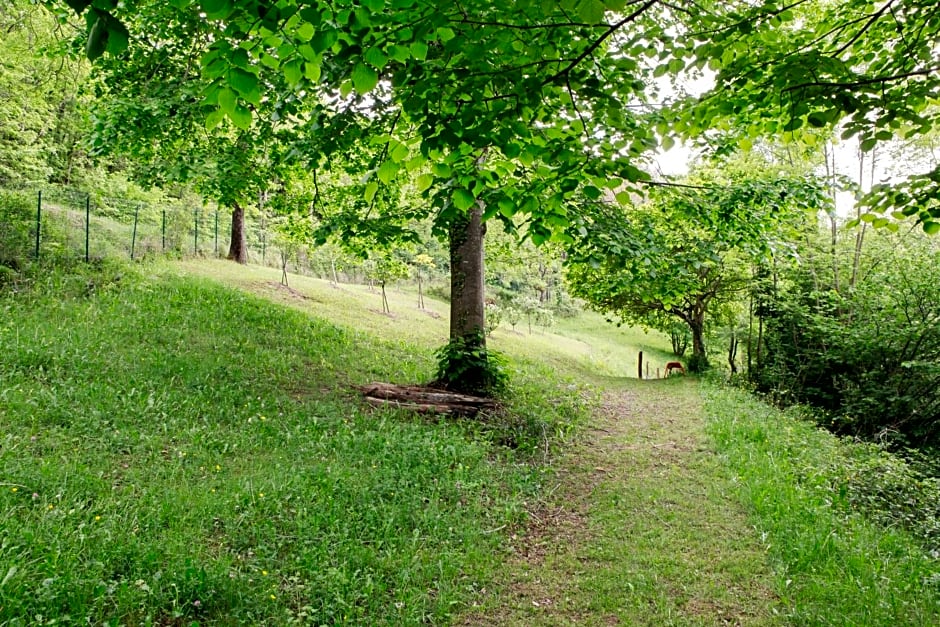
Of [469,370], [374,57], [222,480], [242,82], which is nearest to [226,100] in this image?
[242,82]

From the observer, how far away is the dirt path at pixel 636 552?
13.7ft

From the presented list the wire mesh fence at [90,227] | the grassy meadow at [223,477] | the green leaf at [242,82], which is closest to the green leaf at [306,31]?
the green leaf at [242,82]

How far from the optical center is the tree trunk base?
8383mm

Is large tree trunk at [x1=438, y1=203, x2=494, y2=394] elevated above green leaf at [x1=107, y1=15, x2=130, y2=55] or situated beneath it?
situated beneath

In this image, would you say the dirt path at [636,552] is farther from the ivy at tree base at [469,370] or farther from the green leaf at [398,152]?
the green leaf at [398,152]

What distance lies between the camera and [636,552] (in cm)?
509

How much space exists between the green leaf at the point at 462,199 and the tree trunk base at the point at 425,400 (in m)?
5.63

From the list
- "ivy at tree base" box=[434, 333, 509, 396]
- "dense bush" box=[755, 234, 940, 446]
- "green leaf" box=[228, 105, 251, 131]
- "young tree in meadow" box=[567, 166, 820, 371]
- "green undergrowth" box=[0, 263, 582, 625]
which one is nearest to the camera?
"green leaf" box=[228, 105, 251, 131]

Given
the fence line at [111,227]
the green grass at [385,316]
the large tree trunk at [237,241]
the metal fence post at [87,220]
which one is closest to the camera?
the fence line at [111,227]

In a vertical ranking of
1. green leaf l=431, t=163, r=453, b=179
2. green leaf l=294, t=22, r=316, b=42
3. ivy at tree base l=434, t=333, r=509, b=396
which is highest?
green leaf l=294, t=22, r=316, b=42

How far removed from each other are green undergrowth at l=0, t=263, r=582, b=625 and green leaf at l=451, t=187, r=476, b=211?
3012 mm

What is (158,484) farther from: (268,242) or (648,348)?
(648,348)

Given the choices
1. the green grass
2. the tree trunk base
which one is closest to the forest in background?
the green grass

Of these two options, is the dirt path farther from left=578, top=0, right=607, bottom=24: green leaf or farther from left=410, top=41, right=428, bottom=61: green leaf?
left=578, top=0, right=607, bottom=24: green leaf
